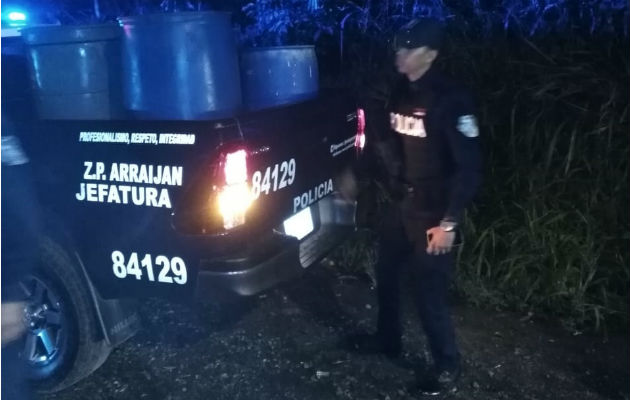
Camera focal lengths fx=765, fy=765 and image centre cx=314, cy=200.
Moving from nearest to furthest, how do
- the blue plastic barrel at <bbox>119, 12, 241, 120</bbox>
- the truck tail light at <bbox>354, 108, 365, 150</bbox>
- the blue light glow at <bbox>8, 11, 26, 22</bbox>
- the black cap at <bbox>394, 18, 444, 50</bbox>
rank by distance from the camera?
the black cap at <bbox>394, 18, 444, 50</bbox> < the blue plastic barrel at <bbox>119, 12, 241, 120</bbox> < the truck tail light at <bbox>354, 108, 365, 150</bbox> < the blue light glow at <bbox>8, 11, 26, 22</bbox>

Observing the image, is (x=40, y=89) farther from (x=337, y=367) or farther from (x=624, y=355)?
(x=624, y=355)

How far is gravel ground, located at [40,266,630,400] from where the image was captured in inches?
155

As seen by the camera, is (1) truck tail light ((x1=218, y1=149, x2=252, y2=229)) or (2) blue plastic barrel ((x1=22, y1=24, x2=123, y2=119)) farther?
(2) blue plastic barrel ((x1=22, y1=24, x2=123, y2=119))

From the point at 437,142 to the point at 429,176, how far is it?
166 millimetres

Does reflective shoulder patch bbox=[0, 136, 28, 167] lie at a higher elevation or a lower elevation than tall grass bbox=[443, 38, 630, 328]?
higher

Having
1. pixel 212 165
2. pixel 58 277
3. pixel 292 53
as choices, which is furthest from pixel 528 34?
pixel 58 277

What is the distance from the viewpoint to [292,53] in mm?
4184

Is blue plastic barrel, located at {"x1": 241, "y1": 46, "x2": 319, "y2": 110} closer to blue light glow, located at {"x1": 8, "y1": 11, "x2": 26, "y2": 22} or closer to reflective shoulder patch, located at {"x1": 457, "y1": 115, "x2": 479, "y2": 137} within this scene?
reflective shoulder patch, located at {"x1": 457, "y1": 115, "x2": 479, "y2": 137}

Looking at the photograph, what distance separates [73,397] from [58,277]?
2.16 feet

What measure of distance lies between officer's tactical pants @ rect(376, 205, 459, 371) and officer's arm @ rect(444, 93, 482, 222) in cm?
23

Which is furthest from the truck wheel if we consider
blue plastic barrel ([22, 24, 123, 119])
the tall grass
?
the tall grass

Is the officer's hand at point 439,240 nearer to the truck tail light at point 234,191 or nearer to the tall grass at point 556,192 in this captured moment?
the truck tail light at point 234,191

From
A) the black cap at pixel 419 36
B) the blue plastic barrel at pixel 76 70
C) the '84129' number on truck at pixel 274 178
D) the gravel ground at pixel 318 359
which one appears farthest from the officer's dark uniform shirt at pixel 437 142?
the blue plastic barrel at pixel 76 70

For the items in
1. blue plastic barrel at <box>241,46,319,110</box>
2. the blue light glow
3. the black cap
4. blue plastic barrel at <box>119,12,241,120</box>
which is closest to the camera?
the black cap
